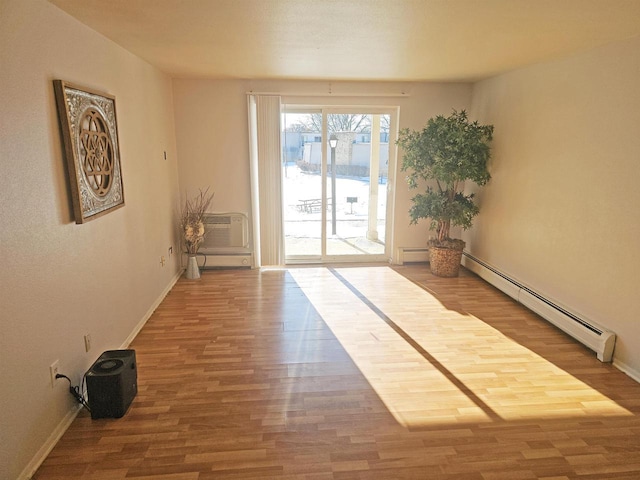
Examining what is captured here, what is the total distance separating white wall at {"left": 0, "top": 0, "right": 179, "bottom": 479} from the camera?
193 cm

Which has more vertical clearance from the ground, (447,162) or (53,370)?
(447,162)

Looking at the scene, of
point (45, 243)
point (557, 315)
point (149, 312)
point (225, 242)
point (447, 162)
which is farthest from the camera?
point (225, 242)

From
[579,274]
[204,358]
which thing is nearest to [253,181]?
[204,358]

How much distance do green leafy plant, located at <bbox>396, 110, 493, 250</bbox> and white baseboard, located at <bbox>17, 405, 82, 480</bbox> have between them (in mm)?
4015

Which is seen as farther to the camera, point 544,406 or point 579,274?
point 579,274

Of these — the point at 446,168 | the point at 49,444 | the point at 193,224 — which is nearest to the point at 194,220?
the point at 193,224

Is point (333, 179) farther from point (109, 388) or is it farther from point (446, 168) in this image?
point (109, 388)

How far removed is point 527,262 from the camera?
427 centimetres

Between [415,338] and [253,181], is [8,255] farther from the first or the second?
[253,181]

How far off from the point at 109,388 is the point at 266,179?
11.2 ft

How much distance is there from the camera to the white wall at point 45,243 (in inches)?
76.0

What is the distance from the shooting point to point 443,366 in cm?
314

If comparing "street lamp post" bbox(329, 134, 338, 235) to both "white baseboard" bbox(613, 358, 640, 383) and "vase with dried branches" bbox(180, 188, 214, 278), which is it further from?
"white baseboard" bbox(613, 358, 640, 383)

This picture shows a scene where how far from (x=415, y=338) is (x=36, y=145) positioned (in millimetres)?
3020
